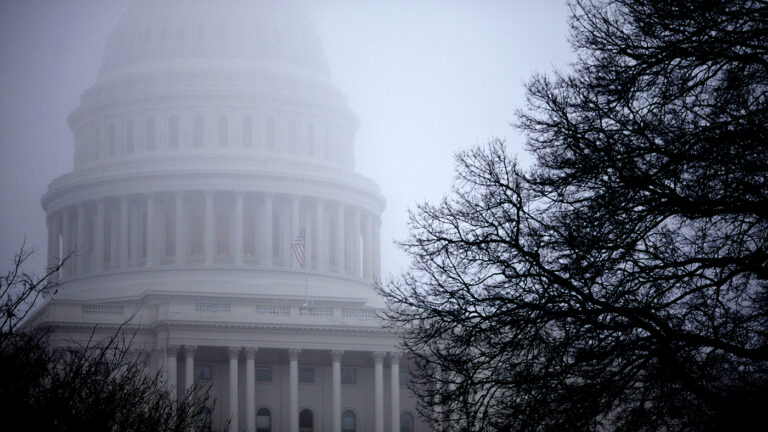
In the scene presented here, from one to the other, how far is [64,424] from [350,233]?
11105 centimetres

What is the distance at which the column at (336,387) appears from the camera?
105 m

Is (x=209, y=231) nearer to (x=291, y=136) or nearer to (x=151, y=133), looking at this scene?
(x=151, y=133)

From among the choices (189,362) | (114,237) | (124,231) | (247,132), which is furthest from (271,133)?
(189,362)

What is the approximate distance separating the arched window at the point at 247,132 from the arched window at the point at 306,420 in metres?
40.8

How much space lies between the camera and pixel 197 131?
14312cm

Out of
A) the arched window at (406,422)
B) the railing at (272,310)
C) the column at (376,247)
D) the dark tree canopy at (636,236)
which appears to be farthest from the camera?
the column at (376,247)

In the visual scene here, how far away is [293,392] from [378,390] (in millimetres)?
6474

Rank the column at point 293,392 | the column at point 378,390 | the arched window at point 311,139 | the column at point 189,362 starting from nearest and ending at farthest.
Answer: the column at point 189,362 < the column at point 293,392 < the column at point 378,390 < the arched window at point 311,139

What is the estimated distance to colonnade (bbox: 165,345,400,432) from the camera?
4063 inches

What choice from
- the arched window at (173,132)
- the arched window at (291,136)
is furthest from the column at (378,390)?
the arched window at (173,132)

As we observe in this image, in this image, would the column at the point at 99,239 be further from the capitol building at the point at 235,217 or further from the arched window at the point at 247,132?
the arched window at the point at 247,132

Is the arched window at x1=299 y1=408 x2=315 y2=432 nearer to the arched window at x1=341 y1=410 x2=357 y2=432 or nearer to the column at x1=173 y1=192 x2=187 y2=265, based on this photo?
the arched window at x1=341 y1=410 x2=357 y2=432

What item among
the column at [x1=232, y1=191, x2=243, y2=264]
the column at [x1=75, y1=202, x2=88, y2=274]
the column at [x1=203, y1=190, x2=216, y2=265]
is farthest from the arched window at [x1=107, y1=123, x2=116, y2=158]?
the column at [x1=232, y1=191, x2=243, y2=264]

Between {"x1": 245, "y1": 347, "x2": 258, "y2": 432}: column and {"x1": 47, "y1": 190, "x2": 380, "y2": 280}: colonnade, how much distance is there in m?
27.3
